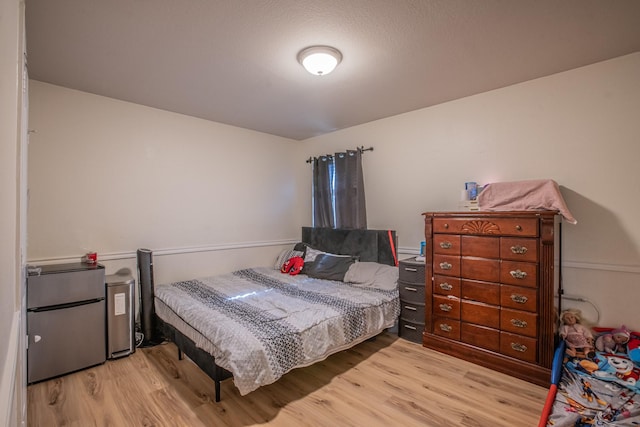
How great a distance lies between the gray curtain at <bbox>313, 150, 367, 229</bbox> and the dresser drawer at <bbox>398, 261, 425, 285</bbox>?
926 mm

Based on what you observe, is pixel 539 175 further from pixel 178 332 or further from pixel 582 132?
pixel 178 332

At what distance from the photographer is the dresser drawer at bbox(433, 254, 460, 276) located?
2.69 m

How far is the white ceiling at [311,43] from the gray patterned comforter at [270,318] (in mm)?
1986

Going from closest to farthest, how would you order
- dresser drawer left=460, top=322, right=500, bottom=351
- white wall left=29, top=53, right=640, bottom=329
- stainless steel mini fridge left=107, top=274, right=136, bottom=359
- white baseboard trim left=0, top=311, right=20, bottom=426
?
white baseboard trim left=0, top=311, right=20, bottom=426 → white wall left=29, top=53, right=640, bottom=329 → dresser drawer left=460, top=322, right=500, bottom=351 → stainless steel mini fridge left=107, top=274, right=136, bottom=359

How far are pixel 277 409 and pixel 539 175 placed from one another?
2.88 m

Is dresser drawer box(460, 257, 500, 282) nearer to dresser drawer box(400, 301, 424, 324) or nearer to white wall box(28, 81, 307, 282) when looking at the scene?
dresser drawer box(400, 301, 424, 324)

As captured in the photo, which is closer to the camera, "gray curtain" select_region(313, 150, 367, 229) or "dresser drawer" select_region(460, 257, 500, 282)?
"dresser drawer" select_region(460, 257, 500, 282)

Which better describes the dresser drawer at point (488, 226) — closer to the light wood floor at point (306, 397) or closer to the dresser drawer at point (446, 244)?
the dresser drawer at point (446, 244)

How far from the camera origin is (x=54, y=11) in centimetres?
174

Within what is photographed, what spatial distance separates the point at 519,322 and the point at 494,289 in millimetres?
289

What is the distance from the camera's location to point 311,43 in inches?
81.7

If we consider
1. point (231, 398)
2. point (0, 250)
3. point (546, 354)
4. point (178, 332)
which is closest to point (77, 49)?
point (0, 250)

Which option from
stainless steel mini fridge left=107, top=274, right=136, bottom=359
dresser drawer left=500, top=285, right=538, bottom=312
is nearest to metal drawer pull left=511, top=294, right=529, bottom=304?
dresser drawer left=500, top=285, right=538, bottom=312

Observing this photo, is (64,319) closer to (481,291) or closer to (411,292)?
(411,292)
